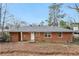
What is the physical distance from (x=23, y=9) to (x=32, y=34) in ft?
1.04

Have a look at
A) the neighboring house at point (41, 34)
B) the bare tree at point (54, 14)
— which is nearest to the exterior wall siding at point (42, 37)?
the neighboring house at point (41, 34)

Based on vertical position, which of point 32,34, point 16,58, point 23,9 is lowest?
point 16,58

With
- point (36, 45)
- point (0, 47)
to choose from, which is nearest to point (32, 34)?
point (36, 45)

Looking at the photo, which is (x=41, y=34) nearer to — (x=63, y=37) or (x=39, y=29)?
(x=39, y=29)

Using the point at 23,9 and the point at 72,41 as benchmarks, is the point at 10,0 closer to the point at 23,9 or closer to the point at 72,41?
the point at 23,9

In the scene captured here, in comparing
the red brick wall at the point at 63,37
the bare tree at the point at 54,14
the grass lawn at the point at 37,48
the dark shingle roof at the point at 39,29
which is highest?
the bare tree at the point at 54,14

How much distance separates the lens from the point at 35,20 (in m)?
3.86

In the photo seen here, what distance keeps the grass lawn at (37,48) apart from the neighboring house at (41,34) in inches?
2.4

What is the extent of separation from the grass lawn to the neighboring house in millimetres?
60

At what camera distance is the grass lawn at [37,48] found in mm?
3855

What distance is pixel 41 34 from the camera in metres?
3.86

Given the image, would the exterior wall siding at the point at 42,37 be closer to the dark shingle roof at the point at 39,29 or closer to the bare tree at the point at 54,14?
the dark shingle roof at the point at 39,29

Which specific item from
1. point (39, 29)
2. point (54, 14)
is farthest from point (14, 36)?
point (54, 14)

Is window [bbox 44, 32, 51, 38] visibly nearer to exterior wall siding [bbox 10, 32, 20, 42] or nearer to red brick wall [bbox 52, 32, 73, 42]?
red brick wall [bbox 52, 32, 73, 42]
